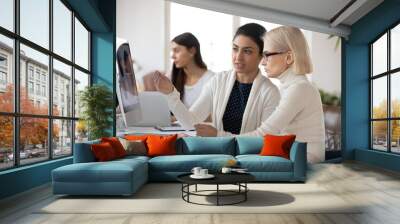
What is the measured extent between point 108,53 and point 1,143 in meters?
4.11

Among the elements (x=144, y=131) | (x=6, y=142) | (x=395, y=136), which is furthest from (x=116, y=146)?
(x=395, y=136)

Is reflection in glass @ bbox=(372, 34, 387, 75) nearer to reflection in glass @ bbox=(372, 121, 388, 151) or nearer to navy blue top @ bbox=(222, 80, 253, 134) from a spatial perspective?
reflection in glass @ bbox=(372, 121, 388, 151)

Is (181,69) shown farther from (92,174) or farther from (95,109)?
(92,174)

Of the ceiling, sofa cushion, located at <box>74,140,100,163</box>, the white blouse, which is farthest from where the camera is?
the white blouse

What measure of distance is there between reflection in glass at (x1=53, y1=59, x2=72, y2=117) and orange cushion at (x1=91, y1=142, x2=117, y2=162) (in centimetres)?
125

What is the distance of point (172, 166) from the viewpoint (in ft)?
20.0

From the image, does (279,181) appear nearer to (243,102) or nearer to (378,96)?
(243,102)

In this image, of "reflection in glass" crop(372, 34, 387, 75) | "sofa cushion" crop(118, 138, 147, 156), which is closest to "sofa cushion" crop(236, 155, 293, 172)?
"sofa cushion" crop(118, 138, 147, 156)

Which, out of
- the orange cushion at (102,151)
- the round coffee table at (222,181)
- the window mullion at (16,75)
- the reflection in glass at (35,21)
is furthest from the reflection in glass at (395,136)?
the window mullion at (16,75)

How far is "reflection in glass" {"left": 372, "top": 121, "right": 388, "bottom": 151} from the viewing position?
28.4 ft

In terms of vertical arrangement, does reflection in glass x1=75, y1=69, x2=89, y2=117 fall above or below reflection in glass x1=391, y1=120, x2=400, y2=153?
above

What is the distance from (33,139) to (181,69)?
3459 millimetres

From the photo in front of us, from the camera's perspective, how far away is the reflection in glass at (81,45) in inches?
304

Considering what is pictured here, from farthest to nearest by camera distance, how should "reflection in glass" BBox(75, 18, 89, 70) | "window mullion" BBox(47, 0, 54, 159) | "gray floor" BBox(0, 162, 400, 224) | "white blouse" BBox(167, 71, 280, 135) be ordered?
"white blouse" BBox(167, 71, 280, 135) → "reflection in glass" BBox(75, 18, 89, 70) → "window mullion" BBox(47, 0, 54, 159) → "gray floor" BBox(0, 162, 400, 224)
